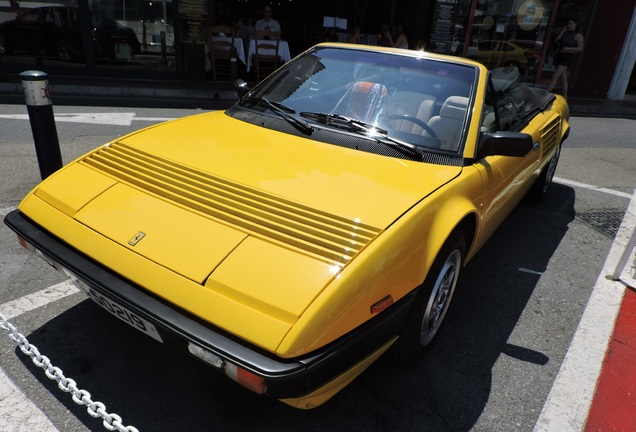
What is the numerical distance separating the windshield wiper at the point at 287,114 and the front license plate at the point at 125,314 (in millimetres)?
1402

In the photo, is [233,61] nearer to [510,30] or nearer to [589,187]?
[589,187]

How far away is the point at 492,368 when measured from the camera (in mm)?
2596

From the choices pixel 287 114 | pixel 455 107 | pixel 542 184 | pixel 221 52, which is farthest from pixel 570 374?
pixel 221 52

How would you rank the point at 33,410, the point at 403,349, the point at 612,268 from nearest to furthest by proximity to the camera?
the point at 33,410
the point at 403,349
the point at 612,268

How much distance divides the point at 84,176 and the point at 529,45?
14.7m

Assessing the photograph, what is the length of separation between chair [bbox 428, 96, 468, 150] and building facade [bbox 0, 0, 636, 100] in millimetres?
9063

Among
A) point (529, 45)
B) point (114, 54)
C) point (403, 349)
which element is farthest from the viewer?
point (529, 45)

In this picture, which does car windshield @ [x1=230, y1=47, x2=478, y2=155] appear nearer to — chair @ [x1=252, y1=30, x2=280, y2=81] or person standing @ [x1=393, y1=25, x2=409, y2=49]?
chair @ [x1=252, y1=30, x2=280, y2=81]

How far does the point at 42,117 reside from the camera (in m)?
3.63

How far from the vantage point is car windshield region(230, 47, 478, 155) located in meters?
2.74

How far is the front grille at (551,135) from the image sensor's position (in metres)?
4.04

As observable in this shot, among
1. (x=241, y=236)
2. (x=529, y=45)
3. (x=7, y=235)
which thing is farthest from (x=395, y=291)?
(x=529, y=45)

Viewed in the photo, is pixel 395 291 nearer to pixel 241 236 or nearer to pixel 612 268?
pixel 241 236

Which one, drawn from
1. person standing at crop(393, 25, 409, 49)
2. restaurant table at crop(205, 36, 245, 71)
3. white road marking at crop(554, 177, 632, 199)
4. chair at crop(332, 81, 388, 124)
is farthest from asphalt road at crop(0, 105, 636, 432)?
person standing at crop(393, 25, 409, 49)
